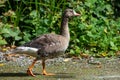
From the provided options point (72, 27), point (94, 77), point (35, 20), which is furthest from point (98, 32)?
point (94, 77)

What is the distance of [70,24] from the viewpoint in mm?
12172

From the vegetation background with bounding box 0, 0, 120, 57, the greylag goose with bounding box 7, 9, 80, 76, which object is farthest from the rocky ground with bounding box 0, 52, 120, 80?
the vegetation background with bounding box 0, 0, 120, 57

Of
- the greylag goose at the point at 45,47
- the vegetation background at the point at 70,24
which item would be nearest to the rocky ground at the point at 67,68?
the greylag goose at the point at 45,47

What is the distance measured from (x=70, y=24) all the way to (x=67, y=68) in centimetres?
235

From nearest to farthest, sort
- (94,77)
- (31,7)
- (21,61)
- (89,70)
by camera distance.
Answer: (94,77) < (89,70) < (21,61) < (31,7)

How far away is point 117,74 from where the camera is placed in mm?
9320

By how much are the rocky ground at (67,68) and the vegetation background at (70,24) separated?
60 centimetres

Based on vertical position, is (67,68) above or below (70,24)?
below

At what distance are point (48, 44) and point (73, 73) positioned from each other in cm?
73

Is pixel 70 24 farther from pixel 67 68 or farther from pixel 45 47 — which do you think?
pixel 45 47

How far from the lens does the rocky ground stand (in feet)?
29.8

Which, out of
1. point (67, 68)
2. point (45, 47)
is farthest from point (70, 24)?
point (45, 47)

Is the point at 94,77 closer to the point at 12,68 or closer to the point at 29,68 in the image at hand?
the point at 29,68

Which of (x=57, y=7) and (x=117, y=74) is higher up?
(x=57, y=7)
